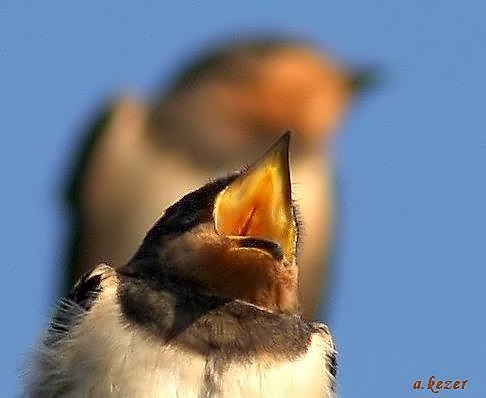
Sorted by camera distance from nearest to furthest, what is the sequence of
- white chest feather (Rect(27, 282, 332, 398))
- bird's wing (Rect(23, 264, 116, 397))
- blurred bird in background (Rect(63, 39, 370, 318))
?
white chest feather (Rect(27, 282, 332, 398)) → bird's wing (Rect(23, 264, 116, 397)) → blurred bird in background (Rect(63, 39, 370, 318))

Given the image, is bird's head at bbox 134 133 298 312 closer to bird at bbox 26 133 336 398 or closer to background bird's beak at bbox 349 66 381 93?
bird at bbox 26 133 336 398

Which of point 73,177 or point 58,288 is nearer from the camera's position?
point 58,288

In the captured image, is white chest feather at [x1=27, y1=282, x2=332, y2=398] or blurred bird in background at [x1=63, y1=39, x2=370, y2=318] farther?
blurred bird in background at [x1=63, y1=39, x2=370, y2=318]

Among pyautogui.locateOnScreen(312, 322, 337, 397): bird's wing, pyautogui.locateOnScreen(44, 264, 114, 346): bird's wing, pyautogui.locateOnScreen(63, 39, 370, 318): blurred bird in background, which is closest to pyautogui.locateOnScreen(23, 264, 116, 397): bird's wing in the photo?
pyautogui.locateOnScreen(44, 264, 114, 346): bird's wing

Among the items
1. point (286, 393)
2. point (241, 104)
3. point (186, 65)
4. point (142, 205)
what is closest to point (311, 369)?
point (286, 393)

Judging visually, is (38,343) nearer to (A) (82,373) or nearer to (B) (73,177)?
(A) (82,373)

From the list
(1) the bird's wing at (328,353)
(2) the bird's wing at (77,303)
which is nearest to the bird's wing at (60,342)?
(2) the bird's wing at (77,303)

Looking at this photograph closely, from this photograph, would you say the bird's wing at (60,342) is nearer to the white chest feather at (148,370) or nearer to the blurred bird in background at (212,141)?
the white chest feather at (148,370)

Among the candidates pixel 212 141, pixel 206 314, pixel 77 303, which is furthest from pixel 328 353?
pixel 212 141
